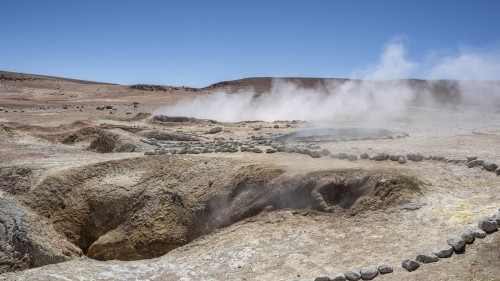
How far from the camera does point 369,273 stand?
223 inches

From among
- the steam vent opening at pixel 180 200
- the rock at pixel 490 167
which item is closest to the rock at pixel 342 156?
the steam vent opening at pixel 180 200

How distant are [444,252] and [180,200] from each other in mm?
5082

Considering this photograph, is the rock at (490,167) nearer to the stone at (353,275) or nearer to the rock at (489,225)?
the rock at (489,225)

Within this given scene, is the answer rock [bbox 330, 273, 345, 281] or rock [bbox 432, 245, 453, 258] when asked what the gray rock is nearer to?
rock [bbox 432, 245, 453, 258]

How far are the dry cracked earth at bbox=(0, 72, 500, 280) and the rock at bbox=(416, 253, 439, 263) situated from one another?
0.05 m

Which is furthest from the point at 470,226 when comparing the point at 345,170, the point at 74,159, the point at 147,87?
the point at 147,87

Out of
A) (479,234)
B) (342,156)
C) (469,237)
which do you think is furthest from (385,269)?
(342,156)

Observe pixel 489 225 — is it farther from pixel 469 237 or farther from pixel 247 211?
pixel 247 211

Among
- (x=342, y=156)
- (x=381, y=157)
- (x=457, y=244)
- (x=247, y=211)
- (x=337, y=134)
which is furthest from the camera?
(x=337, y=134)

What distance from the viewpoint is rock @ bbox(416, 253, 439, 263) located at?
18.6 ft

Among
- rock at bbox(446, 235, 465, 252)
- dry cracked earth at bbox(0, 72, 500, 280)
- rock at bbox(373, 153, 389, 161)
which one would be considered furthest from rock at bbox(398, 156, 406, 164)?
rock at bbox(446, 235, 465, 252)

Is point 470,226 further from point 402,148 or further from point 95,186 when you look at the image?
point 95,186

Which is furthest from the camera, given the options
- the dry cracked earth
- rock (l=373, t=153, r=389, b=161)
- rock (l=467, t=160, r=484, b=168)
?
rock (l=373, t=153, r=389, b=161)

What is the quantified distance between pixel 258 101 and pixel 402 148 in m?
22.4
